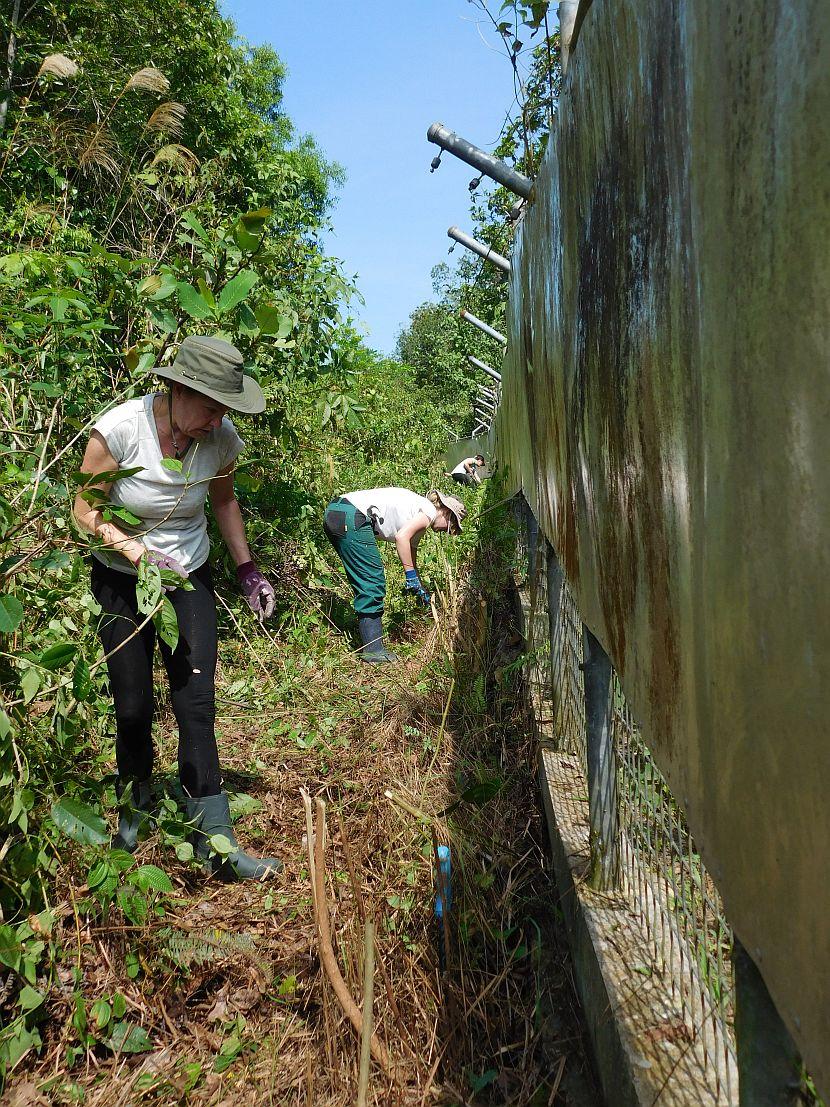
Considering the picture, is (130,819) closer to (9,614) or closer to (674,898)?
(9,614)

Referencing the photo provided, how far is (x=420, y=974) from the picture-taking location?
102 inches

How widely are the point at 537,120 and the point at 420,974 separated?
3451mm

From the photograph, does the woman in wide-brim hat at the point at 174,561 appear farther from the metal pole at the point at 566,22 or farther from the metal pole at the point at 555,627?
the metal pole at the point at 566,22

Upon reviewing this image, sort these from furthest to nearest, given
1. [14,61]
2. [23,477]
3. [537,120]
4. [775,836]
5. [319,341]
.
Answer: [14,61] < [319,341] < [537,120] < [23,477] < [775,836]

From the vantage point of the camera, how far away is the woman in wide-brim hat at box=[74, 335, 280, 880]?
3195 mm

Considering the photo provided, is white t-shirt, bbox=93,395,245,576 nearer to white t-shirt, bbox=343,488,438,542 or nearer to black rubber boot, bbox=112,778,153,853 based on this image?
black rubber boot, bbox=112,778,153,853

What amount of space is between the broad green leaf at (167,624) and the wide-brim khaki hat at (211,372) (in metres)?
0.77

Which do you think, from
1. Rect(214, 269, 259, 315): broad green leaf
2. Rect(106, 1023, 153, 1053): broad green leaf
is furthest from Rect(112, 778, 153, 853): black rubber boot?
Rect(214, 269, 259, 315): broad green leaf

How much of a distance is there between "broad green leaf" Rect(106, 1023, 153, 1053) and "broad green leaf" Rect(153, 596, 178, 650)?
3.83 feet

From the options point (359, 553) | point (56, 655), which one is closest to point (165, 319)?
point (56, 655)

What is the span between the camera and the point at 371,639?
6461 millimetres

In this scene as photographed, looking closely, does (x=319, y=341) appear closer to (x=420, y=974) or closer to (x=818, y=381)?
(x=420, y=974)

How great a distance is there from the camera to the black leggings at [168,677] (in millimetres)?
3268

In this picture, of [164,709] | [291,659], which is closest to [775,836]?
[164,709]
